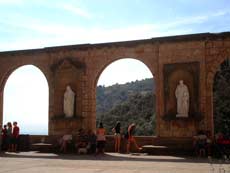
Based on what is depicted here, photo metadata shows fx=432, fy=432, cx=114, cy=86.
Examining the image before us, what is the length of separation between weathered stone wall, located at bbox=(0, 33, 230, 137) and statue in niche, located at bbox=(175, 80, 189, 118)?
0.29 meters

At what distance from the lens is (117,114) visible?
160 feet

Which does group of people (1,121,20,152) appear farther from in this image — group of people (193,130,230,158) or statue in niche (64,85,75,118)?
group of people (193,130,230,158)

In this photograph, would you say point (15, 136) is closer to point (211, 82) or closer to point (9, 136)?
point (9, 136)

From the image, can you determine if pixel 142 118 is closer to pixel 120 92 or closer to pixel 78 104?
pixel 78 104

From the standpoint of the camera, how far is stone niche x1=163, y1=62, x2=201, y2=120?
17.1 meters

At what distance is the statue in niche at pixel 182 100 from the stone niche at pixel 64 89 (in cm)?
448

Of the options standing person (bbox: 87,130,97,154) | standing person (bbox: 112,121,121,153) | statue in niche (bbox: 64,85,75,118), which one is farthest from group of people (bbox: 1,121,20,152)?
standing person (bbox: 112,121,121,153)

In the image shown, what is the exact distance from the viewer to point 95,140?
17344mm

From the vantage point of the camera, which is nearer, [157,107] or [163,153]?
[163,153]

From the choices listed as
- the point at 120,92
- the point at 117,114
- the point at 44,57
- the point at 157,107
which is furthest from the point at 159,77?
the point at 120,92

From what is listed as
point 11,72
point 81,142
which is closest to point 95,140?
point 81,142

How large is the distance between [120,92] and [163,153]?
2805 inches

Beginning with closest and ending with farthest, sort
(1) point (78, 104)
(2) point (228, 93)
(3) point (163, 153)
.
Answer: (3) point (163, 153) < (1) point (78, 104) < (2) point (228, 93)

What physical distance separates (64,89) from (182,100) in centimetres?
557
